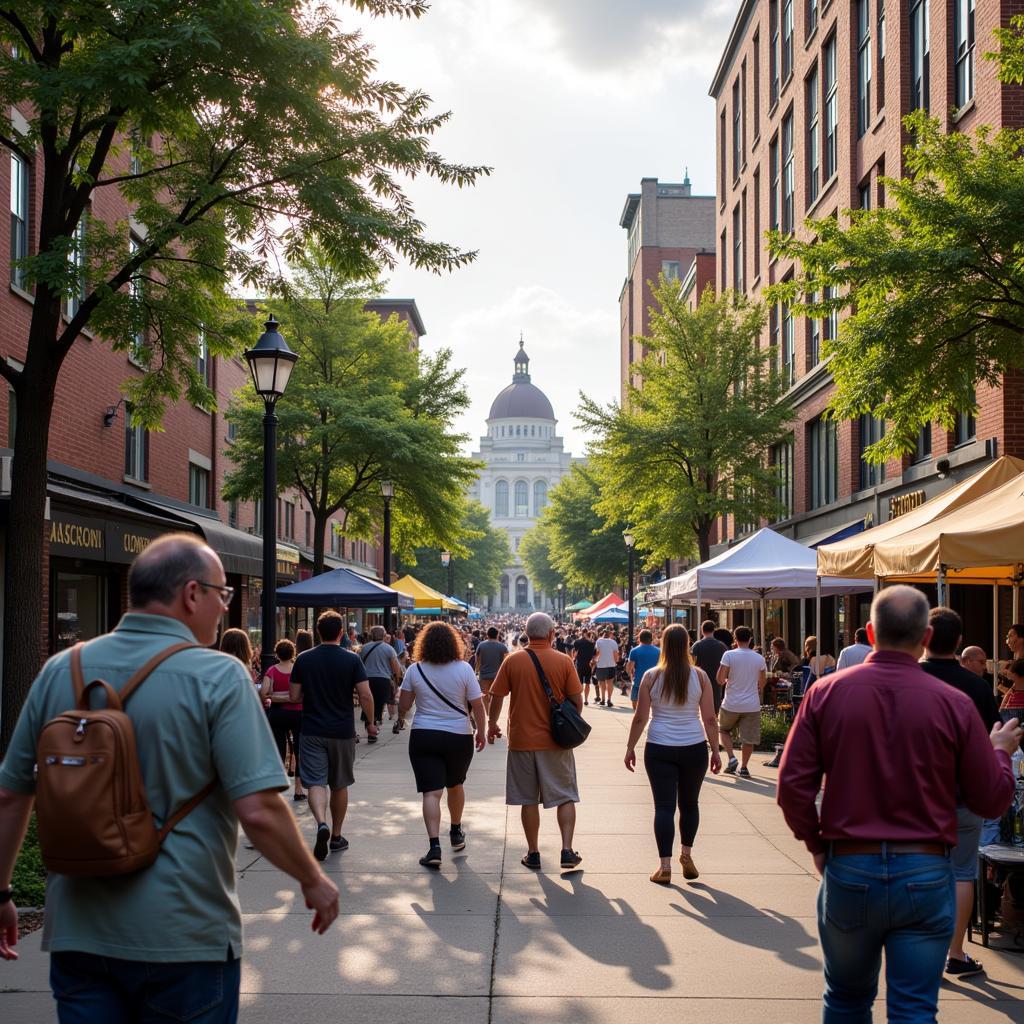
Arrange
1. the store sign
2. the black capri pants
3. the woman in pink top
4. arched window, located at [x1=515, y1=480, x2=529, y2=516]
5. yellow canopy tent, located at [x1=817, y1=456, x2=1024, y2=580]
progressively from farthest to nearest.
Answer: arched window, located at [x1=515, y1=480, x2=529, y2=516], the store sign, yellow canopy tent, located at [x1=817, y1=456, x2=1024, y2=580], the woman in pink top, the black capri pants

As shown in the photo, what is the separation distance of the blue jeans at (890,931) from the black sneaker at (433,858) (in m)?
5.15

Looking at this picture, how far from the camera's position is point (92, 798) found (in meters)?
3.00

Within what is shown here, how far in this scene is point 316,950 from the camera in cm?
664

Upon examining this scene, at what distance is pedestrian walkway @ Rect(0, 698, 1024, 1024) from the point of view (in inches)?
224

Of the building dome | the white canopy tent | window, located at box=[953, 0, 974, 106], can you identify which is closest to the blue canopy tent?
the white canopy tent

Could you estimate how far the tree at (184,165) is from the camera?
30.9 feet

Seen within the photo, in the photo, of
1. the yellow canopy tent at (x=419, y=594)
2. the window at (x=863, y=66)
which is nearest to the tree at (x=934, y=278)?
the window at (x=863, y=66)

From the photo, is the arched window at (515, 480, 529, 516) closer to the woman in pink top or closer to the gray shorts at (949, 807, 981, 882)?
the woman in pink top

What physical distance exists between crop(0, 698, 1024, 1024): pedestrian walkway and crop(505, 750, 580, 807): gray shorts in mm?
528

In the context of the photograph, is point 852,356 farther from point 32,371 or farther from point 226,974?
point 226,974

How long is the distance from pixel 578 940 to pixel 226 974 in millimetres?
4054

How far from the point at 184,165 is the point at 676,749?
7.39 m

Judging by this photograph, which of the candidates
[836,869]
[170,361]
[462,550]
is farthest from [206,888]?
[462,550]

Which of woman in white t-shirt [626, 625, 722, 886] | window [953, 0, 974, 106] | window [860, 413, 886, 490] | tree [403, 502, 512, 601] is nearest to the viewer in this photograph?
woman in white t-shirt [626, 625, 722, 886]
